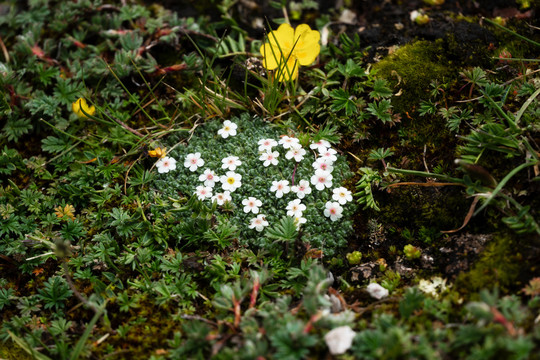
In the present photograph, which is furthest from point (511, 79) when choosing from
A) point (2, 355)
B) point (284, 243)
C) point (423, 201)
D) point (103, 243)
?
point (2, 355)

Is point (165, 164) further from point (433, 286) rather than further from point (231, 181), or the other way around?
point (433, 286)

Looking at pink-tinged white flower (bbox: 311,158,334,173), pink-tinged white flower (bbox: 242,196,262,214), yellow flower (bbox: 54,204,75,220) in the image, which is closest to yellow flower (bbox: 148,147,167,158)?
yellow flower (bbox: 54,204,75,220)

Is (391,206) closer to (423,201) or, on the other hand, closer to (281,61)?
(423,201)

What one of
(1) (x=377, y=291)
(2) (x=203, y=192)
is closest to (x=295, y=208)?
(2) (x=203, y=192)

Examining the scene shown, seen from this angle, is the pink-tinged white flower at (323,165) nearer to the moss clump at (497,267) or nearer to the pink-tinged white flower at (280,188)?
the pink-tinged white flower at (280,188)

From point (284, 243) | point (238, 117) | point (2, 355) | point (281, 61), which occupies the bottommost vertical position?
point (2, 355)
